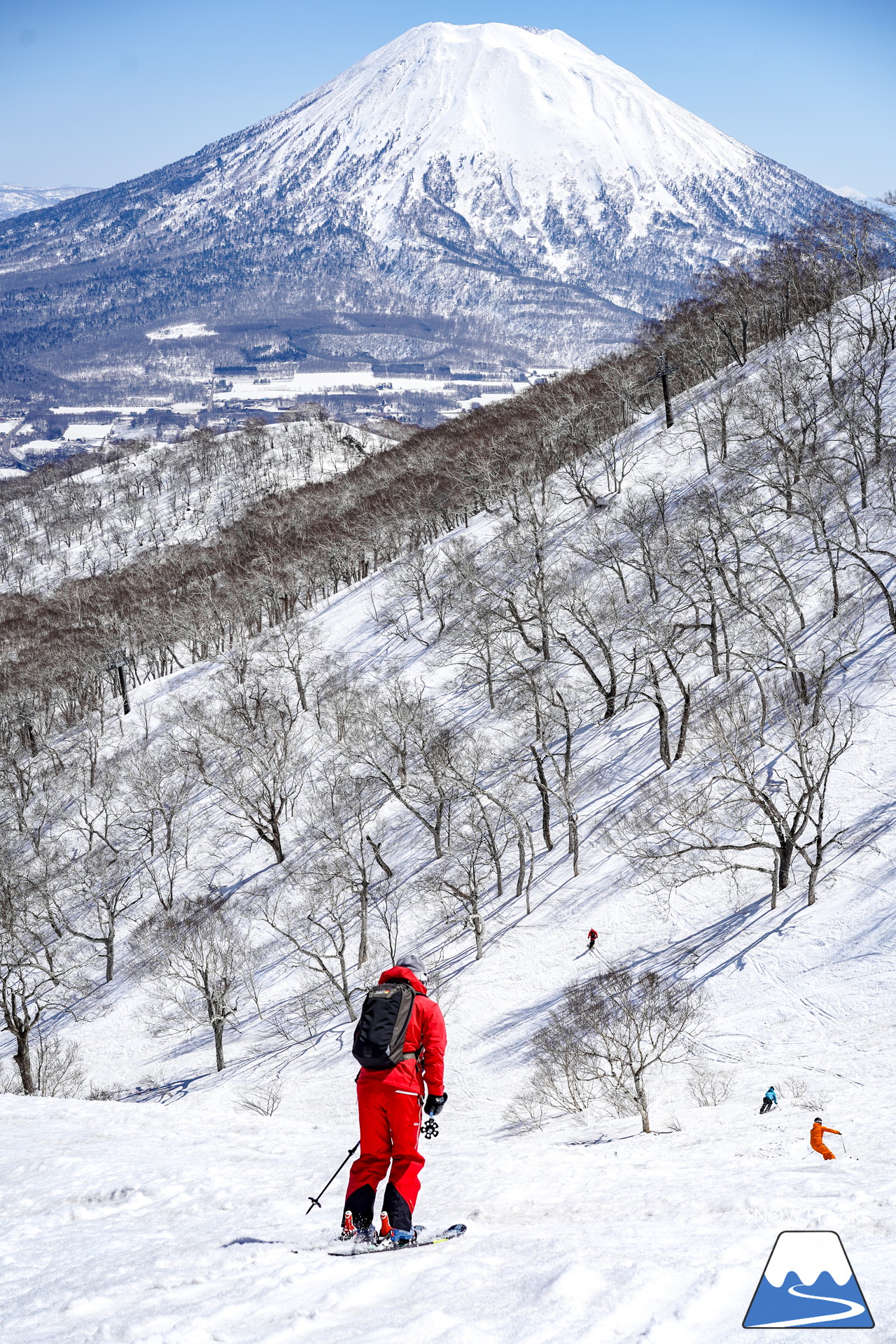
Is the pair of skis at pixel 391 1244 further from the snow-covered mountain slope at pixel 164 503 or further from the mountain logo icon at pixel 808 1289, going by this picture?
the snow-covered mountain slope at pixel 164 503

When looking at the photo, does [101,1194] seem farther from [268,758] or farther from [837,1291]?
[268,758]

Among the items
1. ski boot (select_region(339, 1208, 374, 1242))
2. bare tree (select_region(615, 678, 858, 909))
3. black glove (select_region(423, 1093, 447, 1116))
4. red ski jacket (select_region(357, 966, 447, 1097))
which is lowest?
bare tree (select_region(615, 678, 858, 909))

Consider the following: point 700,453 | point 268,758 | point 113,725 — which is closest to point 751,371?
point 700,453

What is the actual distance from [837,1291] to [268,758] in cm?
4636

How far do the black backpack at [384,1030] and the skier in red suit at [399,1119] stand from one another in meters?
0.15

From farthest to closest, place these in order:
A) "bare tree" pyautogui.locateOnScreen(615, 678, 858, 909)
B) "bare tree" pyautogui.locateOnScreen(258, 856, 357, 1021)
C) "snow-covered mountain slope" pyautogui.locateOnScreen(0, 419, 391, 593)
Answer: "snow-covered mountain slope" pyautogui.locateOnScreen(0, 419, 391, 593) < "bare tree" pyautogui.locateOnScreen(258, 856, 357, 1021) < "bare tree" pyautogui.locateOnScreen(615, 678, 858, 909)

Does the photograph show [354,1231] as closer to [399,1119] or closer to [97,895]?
[399,1119]

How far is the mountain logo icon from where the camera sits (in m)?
5.09

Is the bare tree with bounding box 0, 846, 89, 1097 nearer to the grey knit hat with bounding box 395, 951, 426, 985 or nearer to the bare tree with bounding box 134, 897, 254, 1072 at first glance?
the bare tree with bounding box 134, 897, 254, 1072

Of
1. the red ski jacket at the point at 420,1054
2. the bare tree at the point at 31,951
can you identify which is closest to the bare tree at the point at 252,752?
the bare tree at the point at 31,951

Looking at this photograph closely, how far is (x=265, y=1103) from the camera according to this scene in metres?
29.3

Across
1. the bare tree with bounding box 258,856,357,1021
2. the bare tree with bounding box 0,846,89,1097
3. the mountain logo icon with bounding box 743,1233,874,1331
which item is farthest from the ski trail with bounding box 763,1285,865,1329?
the bare tree with bounding box 0,846,89,1097

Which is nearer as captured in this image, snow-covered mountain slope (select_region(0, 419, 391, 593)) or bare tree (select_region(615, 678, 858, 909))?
bare tree (select_region(615, 678, 858, 909))

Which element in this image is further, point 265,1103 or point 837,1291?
point 265,1103
